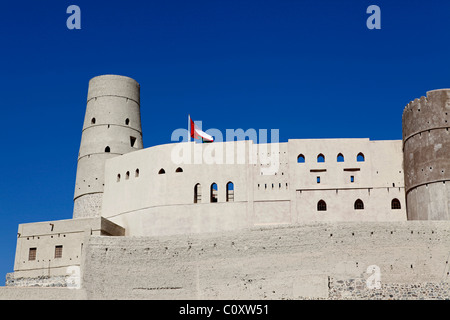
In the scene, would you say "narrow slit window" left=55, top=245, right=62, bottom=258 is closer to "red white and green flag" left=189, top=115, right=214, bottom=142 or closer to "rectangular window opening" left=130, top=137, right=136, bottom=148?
"rectangular window opening" left=130, top=137, right=136, bottom=148

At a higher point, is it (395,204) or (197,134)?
(197,134)

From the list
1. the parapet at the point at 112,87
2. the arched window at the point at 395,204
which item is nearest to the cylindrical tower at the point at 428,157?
the arched window at the point at 395,204

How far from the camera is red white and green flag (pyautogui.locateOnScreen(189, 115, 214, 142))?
44.4 metres

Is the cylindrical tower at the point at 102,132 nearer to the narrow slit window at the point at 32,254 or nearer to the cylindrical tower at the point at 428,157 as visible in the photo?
the narrow slit window at the point at 32,254

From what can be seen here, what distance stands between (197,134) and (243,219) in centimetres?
553

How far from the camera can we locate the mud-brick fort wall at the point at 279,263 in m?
→ 34.6

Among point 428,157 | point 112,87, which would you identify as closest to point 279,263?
point 428,157

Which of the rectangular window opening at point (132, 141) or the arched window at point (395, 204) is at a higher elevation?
the rectangular window opening at point (132, 141)

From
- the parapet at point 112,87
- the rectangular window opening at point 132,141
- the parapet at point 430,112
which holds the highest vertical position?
the parapet at point 112,87

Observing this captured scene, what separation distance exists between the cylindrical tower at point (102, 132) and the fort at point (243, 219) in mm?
68

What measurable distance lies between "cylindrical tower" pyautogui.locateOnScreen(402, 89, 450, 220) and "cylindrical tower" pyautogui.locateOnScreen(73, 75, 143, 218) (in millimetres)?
16083

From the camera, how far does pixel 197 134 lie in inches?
1756

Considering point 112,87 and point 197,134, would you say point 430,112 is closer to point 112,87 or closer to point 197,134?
point 197,134

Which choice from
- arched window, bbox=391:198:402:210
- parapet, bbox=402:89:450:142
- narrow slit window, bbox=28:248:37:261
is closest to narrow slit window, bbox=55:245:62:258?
narrow slit window, bbox=28:248:37:261
